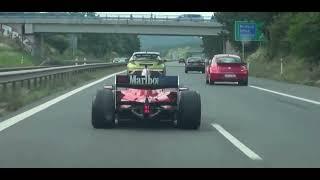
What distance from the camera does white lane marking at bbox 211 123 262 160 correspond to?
1122 centimetres

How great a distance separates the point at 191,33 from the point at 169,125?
270 ft

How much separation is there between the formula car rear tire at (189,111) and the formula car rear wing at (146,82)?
0.37 meters

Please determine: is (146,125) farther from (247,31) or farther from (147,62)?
(247,31)

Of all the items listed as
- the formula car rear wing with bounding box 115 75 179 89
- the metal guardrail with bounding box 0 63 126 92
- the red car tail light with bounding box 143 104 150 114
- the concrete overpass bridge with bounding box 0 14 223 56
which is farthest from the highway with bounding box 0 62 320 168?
the concrete overpass bridge with bounding box 0 14 223 56

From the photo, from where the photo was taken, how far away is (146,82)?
1502 centimetres

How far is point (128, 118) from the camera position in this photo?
600 inches

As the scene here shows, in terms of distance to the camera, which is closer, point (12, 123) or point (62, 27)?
point (12, 123)

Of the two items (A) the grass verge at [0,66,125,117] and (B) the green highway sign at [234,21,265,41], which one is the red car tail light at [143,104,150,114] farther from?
(B) the green highway sign at [234,21,265,41]

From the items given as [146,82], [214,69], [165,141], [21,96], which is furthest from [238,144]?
[214,69]

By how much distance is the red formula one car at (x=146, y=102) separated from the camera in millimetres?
14719

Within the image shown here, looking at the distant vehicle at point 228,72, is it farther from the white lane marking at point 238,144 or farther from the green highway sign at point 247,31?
the green highway sign at point 247,31
